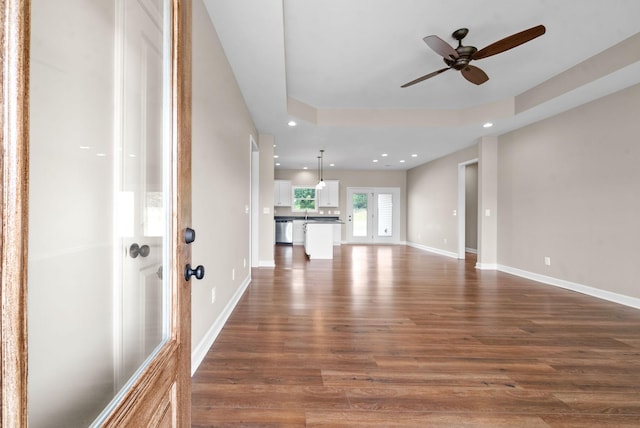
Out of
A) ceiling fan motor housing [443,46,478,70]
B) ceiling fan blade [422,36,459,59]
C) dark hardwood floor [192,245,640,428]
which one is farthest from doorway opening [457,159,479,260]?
ceiling fan blade [422,36,459,59]

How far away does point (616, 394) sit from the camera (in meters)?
1.77

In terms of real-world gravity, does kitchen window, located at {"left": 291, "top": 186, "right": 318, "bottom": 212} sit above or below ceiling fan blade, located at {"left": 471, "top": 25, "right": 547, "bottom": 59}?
below

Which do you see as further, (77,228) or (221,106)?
(221,106)

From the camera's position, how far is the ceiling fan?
246cm

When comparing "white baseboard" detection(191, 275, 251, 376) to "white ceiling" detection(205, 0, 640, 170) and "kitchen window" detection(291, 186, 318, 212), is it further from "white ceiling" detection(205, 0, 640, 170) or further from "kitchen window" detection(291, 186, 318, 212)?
"kitchen window" detection(291, 186, 318, 212)

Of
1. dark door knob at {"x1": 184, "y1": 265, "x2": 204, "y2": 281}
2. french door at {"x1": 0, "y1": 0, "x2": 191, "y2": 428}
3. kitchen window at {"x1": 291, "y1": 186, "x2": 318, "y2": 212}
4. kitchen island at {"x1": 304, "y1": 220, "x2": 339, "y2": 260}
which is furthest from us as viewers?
kitchen window at {"x1": 291, "y1": 186, "x2": 318, "y2": 212}

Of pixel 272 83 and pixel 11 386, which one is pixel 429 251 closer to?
pixel 272 83

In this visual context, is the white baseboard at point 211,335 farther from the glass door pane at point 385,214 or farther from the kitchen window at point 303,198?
the glass door pane at point 385,214

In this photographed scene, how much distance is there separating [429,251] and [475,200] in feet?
6.27

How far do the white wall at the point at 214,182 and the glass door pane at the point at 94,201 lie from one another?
3.05ft

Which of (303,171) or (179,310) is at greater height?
(303,171)

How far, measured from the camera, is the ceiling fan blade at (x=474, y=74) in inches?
119

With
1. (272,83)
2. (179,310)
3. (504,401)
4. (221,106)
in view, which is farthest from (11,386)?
(272,83)

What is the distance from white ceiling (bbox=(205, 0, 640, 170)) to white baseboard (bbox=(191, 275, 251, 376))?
2.43 meters
